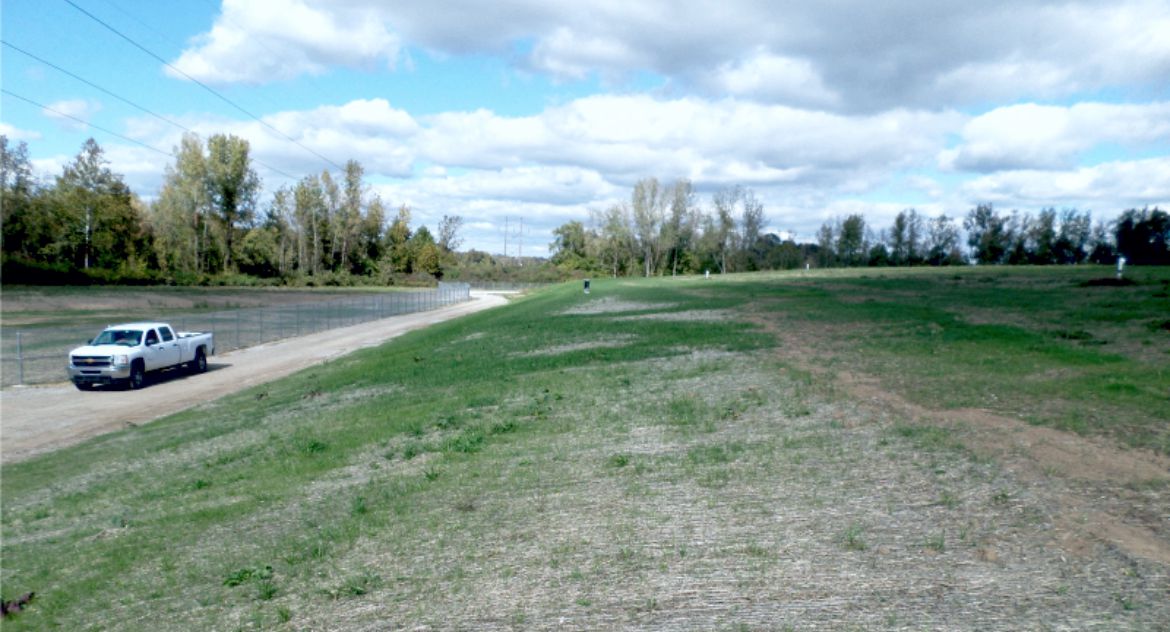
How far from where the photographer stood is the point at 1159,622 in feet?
15.5

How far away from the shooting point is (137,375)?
27828 millimetres

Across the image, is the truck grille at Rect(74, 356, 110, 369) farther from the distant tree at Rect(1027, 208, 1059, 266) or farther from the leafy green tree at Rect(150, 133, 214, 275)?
the distant tree at Rect(1027, 208, 1059, 266)

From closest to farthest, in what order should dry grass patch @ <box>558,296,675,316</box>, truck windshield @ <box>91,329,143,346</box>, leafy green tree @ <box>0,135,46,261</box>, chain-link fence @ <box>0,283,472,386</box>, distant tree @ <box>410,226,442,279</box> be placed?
truck windshield @ <box>91,329,143,346</box>, chain-link fence @ <box>0,283,472,386</box>, dry grass patch @ <box>558,296,675,316</box>, leafy green tree @ <box>0,135,46,261</box>, distant tree @ <box>410,226,442,279</box>

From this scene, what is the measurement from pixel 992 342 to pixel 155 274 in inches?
3353

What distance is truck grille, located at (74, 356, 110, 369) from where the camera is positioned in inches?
1048

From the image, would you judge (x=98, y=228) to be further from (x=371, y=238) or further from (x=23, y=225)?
(x=371, y=238)

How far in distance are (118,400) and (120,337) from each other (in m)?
3.97

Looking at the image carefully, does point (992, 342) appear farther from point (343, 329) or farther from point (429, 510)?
point (343, 329)

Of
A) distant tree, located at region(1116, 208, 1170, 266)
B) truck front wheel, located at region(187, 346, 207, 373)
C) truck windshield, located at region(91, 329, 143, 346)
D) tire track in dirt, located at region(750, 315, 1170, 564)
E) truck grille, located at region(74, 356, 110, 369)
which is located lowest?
truck front wheel, located at region(187, 346, 207, 373)

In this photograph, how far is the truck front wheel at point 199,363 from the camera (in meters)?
32.0

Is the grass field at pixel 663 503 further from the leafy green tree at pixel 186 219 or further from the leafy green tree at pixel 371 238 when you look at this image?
the leafy green tree at pixel 371 238

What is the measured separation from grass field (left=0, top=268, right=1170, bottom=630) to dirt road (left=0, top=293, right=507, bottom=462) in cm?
345

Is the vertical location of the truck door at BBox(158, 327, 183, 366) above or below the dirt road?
above

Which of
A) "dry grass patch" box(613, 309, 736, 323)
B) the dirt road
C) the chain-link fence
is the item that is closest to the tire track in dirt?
"dry grass patch" box(613, 309, 736, 323)
